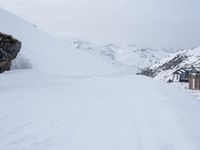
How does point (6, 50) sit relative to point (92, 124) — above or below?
above

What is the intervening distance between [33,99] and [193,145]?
8667mm

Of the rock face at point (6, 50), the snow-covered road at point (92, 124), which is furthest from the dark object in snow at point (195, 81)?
the snow-covered road at point (92, 124)

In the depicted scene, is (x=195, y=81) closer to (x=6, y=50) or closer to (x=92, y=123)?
(x=6, y=50)

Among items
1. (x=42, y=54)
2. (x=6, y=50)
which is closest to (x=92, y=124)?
(x=6, y=50)

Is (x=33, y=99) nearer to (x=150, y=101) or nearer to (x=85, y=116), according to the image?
(x=85, y=116)

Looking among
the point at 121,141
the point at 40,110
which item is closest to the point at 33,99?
the point at 40,110

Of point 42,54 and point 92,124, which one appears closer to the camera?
point 92,124

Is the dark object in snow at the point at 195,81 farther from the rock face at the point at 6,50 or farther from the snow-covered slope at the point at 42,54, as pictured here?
the rock face at the point at 6,50

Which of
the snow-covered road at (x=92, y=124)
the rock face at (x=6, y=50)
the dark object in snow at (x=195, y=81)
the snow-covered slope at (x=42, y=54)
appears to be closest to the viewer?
the snow-covered road at (x=92, y=124)

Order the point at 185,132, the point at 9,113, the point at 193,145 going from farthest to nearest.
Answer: the point at 9,113 < the point at 185,132 < the point at 193,145

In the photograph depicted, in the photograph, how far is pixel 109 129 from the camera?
10.6 metres

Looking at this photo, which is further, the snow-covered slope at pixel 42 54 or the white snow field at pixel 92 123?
the snow-covered slope at pixel 42 54

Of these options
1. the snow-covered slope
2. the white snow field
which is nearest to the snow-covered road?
the white snow field

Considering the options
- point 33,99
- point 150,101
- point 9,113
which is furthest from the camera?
point 150,101
